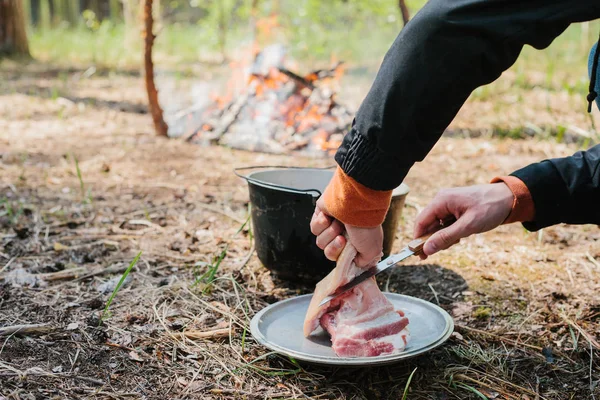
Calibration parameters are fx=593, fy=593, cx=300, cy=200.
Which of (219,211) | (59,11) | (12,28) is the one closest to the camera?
(219,211)

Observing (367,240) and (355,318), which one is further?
(355,318)

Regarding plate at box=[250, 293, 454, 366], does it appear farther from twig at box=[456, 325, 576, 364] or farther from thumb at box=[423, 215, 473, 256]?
thumb at box=[423, 215, 473, 256]

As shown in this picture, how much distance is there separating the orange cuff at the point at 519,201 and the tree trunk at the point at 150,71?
3.28 meters

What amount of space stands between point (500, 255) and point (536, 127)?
2725 mm

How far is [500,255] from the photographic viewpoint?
2916 mm

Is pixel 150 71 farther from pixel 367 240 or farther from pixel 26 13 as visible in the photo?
pixel 26 13

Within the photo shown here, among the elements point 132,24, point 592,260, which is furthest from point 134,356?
point 132,24

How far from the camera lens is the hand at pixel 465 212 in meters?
1.75

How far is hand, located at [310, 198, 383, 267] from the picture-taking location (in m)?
1.73

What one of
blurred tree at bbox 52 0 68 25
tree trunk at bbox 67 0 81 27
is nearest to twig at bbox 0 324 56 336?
blurred tree at bbox 52 0 68 25

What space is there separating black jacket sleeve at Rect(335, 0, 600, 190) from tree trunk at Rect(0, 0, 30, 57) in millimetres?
8906

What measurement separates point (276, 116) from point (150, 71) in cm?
111

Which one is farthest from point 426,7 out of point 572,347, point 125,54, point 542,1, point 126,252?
point 125,54

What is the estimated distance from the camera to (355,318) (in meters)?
1.95
